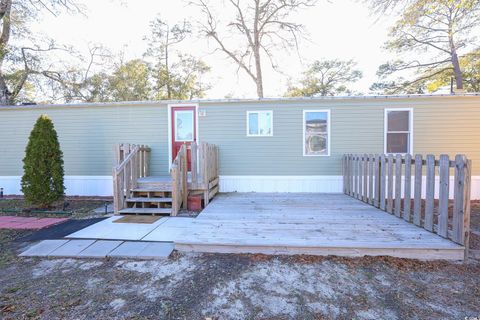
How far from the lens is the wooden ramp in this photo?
272 centimetres

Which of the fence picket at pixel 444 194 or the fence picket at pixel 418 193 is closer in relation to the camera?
the fence picket at pixel 444 194

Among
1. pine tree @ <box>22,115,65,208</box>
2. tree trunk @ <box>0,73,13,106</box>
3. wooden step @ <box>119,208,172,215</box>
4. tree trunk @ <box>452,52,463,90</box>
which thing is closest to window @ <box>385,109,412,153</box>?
wooden step @ <box>119,208,172,215</box>

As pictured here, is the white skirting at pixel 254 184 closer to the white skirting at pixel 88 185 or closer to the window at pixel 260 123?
the white skirting at pixel 88 185

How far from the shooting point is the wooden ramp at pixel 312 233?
2721mm

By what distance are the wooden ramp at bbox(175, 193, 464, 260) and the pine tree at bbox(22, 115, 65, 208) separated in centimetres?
358

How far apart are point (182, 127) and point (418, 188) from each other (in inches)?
209

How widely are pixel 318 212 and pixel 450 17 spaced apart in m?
8.12

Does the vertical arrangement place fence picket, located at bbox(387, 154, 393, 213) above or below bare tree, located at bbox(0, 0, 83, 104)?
below

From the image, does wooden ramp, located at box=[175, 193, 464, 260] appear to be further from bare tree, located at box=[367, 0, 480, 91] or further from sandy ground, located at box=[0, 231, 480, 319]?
bare tree, located at box=[367, 0, 480, 91]

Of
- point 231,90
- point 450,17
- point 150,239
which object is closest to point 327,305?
point 150,239

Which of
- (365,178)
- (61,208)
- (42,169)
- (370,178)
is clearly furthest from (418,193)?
(42,169)

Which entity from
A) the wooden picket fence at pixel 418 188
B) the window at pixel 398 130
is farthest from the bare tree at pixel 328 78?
the wooden picket fence at pixel 418 188

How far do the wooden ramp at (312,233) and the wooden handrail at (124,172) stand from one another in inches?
70.0

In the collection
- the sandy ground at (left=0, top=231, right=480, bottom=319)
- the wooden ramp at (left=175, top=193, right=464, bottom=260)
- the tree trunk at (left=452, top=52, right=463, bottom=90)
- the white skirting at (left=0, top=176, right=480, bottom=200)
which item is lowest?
the sandy ground at (left=0, top=231, right=480, bottom=319)
